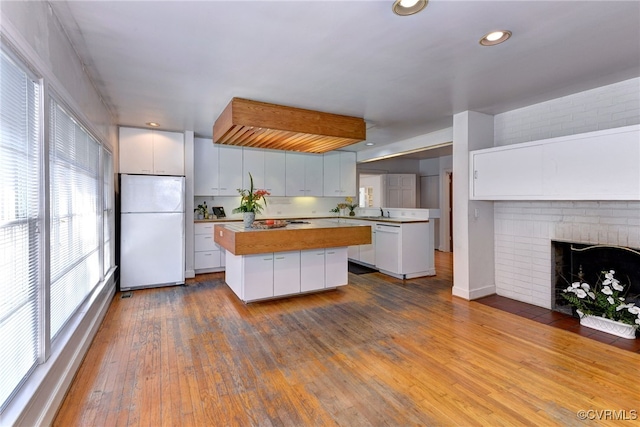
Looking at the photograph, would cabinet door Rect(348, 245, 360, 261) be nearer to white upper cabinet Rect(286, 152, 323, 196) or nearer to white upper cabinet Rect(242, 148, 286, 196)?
white upper cabinet Rect(286, 152, 323, 196)

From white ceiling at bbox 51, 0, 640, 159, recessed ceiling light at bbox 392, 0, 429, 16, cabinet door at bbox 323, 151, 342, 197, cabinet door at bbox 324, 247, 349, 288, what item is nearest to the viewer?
recessed ceiling light at bbox 392, 0, 429, 16

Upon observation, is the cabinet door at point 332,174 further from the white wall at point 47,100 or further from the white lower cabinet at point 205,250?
the white wall at point 47,100

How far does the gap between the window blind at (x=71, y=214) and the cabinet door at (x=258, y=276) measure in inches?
61.8

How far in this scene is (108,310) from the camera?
3576 mm

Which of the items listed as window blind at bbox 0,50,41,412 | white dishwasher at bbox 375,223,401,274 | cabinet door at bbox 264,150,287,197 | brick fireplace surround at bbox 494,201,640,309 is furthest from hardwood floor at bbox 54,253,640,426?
cabinet door at bbox 264,150,287,197

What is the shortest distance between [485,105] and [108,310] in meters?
5.04

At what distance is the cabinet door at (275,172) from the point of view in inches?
238

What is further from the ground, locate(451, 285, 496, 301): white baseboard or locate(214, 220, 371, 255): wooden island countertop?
locate(214, 220, 371, 255): wooden island countertop

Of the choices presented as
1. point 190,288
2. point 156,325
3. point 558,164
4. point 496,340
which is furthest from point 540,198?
point 190,288

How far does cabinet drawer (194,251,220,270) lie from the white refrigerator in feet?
1.82

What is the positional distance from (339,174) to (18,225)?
5.67 m

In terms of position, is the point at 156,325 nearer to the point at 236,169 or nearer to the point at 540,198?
Answer: the point at 236,169

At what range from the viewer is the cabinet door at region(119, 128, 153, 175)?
455 cm

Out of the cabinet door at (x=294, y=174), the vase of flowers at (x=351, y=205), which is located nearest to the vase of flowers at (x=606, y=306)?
the vase of flowers at (x=351, y=205)
